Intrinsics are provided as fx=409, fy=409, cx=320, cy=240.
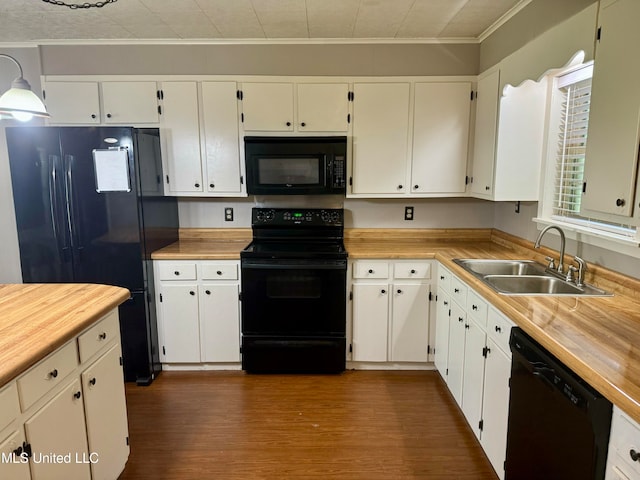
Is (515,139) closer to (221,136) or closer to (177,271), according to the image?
(221,136)

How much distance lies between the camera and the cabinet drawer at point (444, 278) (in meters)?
2.70

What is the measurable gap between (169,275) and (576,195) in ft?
8.85

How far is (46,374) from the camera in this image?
136 centimetres

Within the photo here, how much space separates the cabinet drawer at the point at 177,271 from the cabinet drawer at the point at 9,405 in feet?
5.75

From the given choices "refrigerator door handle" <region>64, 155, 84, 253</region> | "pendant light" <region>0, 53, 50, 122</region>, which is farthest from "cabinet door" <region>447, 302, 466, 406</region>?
"refrigerator door handle" <region>64, 155, 84, 253</region>

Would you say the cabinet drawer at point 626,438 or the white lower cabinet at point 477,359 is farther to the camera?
the white lower cabinet at point 477,359

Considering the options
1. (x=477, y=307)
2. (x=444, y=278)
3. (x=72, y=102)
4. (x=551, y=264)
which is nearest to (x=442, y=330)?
(x=444, y=278)

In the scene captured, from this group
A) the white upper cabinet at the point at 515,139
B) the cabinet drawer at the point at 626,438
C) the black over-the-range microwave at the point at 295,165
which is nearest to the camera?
the cabinet drawer at the point at 626,438

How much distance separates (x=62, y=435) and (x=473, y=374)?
1909 millimetres

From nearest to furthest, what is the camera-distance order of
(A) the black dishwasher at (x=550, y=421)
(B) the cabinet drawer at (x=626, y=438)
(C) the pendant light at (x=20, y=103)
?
(B) the cabinet drawer at (x=626, y=438) < (A) the black dishwasher at (x=550, y=421) < (C) the pendant light at (x=20, y=103)

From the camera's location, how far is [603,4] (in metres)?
1.62

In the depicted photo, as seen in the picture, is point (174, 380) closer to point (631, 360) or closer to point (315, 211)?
point (315, 211)

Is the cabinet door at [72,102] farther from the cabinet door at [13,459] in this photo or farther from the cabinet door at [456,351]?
the cabinet door at [456,351]

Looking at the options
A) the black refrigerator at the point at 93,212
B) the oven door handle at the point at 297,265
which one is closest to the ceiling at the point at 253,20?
the black refrigerator at the point at 93,212
